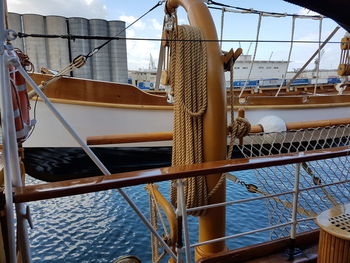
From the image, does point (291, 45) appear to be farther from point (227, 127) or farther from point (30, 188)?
point (30, 188)

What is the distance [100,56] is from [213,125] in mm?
7222

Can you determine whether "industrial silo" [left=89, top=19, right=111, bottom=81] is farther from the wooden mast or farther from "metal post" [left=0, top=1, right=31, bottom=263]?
"metal post" [left=0, top=1, right=31, bottom=263]

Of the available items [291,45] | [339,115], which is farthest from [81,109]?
[339,115]

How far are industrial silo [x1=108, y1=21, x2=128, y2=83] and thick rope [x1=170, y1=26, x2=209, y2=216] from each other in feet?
20.9

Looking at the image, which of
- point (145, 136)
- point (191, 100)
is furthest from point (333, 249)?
point (145, 136)

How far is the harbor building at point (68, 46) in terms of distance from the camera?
233 inches

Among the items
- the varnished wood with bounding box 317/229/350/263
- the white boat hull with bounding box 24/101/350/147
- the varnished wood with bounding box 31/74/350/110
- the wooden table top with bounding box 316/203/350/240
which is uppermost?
the varnished wood with bounding box 31/74/350/110

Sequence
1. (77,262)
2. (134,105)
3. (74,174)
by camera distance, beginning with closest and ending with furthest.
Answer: (77,262) < (134,105) < (74,174)

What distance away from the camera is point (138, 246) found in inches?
107

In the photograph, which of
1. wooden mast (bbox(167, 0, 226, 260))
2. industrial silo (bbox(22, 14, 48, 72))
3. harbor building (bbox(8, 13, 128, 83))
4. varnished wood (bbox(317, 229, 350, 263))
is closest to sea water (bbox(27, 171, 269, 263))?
wooden mast (bbox(167, 0, 226, 260))

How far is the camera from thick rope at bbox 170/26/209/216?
1.41 meters

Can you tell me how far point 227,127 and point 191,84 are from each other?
0.34m

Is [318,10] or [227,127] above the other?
[318,10]

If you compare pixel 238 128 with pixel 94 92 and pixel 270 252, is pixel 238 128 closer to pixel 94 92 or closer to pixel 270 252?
pixel 270 252
